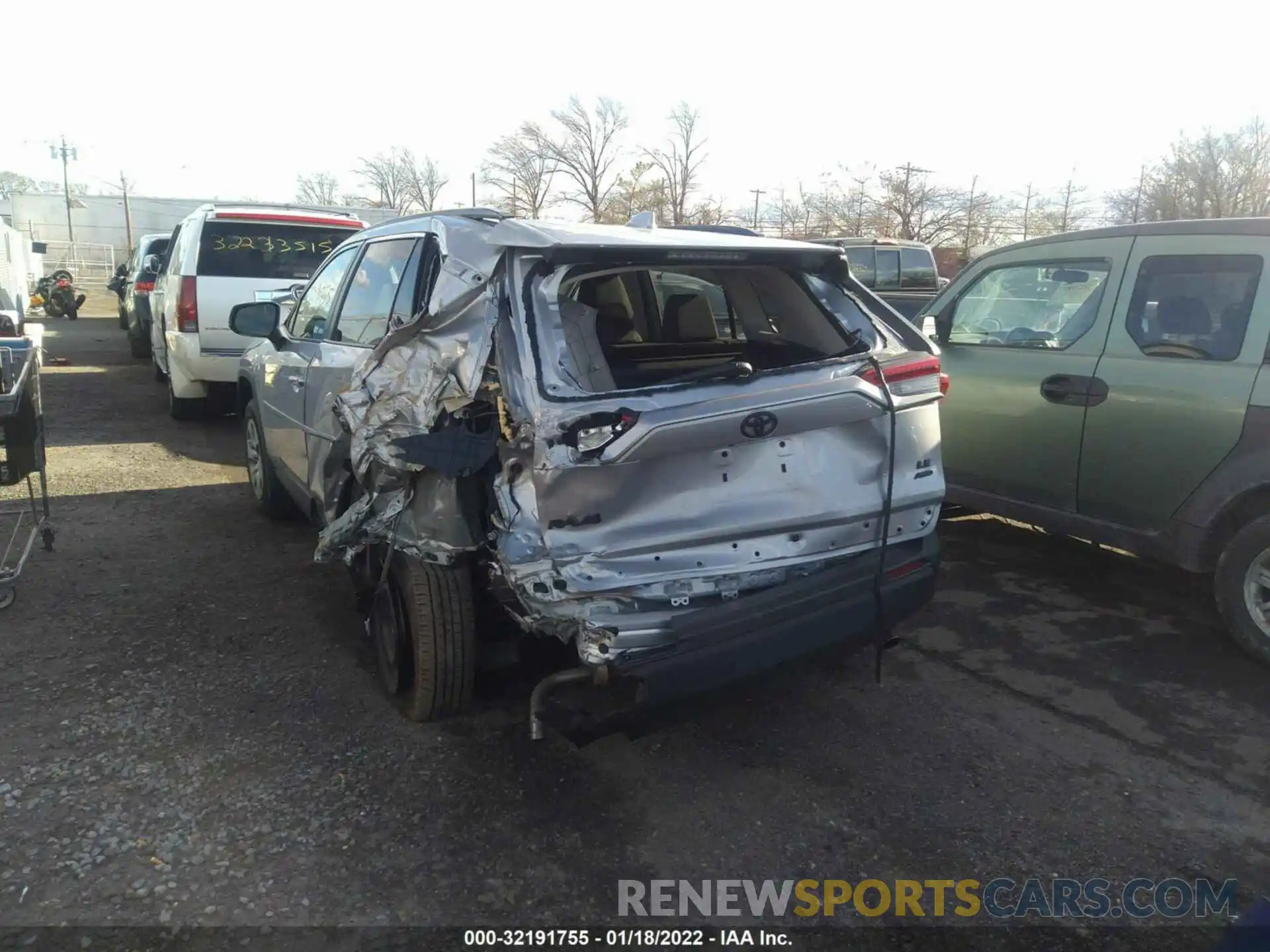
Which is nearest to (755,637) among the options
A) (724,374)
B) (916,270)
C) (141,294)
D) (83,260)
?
(724,374)

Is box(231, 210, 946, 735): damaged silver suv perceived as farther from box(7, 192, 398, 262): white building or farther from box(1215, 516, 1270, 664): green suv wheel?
box(7, 192, 398, 262): white building

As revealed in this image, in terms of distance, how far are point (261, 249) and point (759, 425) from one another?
23.4 ft

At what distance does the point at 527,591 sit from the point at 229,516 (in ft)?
13.8

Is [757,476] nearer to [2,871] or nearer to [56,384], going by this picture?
[2,871]

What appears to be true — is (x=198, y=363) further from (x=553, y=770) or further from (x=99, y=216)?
(x=99, y=216)

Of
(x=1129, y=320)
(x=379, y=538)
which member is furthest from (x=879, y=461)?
(x=1129, y=320)

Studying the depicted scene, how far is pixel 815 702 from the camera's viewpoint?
387cm

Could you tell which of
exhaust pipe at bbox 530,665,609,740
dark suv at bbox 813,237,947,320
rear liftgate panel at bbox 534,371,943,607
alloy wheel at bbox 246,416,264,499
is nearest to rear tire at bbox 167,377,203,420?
alloy wheel at bbox 246,416,264,499

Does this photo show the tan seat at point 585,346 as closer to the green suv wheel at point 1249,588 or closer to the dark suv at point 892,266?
the green suv wheel at point 1249,588

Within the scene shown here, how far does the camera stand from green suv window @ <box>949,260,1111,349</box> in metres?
4.91

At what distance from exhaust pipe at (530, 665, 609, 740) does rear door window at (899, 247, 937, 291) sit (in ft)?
51.6

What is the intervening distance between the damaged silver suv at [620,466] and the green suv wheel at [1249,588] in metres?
1.69

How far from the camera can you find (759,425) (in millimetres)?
2922

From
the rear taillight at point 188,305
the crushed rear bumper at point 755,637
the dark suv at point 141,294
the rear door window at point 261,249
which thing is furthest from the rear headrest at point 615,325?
the dark suv at point 141,294
